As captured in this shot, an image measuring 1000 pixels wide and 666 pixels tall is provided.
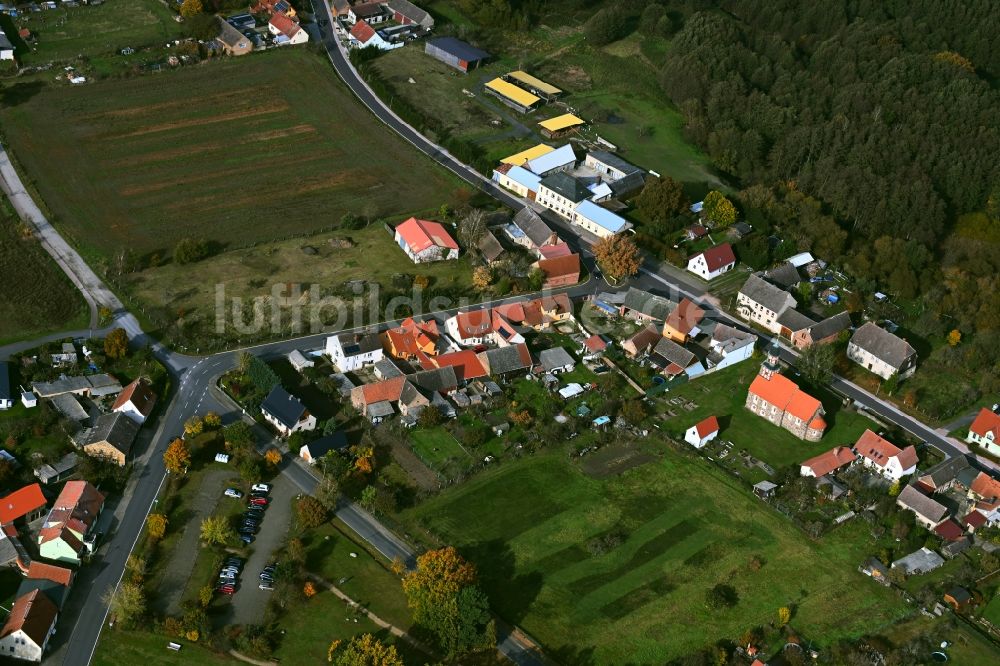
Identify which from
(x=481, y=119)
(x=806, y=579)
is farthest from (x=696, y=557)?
(x=481, y=119)

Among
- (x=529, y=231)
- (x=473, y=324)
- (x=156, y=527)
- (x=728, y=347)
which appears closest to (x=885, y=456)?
(x=728, y=347)

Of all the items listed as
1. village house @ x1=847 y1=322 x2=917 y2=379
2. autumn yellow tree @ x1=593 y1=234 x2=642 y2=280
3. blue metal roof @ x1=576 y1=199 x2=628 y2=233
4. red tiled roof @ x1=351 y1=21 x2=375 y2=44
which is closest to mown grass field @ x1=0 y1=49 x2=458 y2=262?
red tiled roof @ x1=351 y1=21 x2=375 y2=44

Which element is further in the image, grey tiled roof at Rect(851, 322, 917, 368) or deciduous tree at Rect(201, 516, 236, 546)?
grey tiled roof at Rect(851, 322, 917, 368)

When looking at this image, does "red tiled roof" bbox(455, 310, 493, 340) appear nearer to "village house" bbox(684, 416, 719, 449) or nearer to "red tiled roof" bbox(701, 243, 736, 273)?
"village house" bbox(684, 416, 719, 449)

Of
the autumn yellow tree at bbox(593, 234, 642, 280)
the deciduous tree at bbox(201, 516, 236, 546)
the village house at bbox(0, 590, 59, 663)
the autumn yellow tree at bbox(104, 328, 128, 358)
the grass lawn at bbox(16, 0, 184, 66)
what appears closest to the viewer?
the village house at bbox(0, 590, 59, 663)

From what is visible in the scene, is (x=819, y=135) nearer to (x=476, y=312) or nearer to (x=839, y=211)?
(x=839, y=211)

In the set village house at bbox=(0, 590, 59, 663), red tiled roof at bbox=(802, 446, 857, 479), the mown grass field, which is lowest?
the mown grass field
